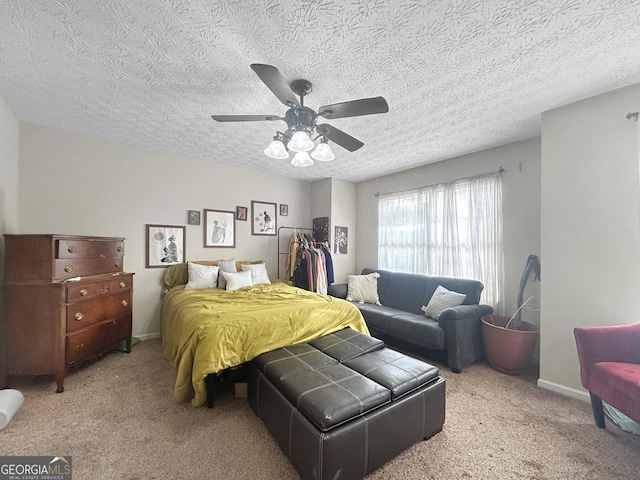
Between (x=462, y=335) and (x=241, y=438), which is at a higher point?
(x=462, y=335)

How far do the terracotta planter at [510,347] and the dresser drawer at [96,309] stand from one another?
4.13m

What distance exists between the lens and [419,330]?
2869 millimetres

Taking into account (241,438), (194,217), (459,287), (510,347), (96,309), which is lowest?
(241,438)

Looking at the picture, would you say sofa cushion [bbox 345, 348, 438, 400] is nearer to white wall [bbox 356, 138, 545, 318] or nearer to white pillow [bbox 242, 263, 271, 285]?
white wall [bbox 356, 138, 545, 318]

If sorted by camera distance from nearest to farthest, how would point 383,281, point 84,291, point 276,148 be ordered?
point 276,148 < point 84,291 < point 383,281

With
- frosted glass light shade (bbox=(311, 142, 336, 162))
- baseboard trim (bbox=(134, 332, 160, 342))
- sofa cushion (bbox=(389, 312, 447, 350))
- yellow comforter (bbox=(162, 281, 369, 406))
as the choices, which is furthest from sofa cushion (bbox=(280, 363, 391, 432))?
baseboard trim (bbox=(134, 332, 160, 342))

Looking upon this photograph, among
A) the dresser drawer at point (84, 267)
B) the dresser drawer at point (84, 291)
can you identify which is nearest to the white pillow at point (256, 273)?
the dresser drawer at point (84, 267)

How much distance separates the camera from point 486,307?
2955 millimetres

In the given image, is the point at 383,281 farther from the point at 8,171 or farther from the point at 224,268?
the point at 8,171

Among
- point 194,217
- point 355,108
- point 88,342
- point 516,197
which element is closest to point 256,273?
point 194,217

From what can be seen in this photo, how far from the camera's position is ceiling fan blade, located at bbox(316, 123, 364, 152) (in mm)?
1890

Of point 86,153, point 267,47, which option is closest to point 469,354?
point 267,47

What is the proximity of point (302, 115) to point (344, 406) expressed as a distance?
1835 mm
